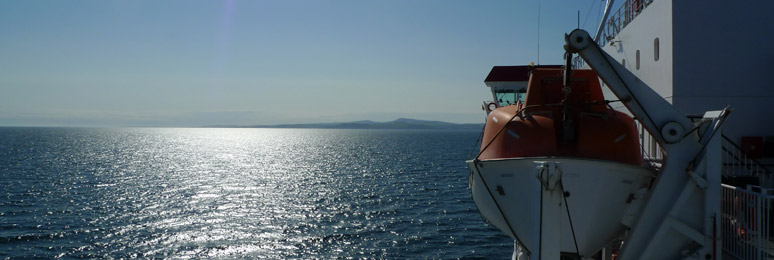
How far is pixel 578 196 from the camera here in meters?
7.73

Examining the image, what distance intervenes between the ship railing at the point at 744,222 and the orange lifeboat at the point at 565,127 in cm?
157

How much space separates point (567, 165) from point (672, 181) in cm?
167

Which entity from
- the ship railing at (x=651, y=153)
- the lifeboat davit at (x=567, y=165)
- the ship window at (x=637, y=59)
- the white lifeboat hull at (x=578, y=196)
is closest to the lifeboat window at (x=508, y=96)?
the ship window at (x=637, y=59)

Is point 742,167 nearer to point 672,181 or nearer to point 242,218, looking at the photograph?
point 672,181

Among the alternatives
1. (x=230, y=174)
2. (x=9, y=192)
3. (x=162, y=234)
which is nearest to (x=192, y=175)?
(x=230, y=174)

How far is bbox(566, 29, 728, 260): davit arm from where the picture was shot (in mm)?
7457

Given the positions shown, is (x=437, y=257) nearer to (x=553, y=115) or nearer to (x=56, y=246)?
(x=553, y=115)

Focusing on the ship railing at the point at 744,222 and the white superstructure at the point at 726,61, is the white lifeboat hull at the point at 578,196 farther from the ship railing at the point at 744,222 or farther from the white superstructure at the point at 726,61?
the white superstructure at the point at 726,61

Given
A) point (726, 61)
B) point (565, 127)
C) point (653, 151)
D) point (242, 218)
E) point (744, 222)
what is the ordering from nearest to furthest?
point (744, 222) < point (565, 127) < point (726, 61) < point (653, 151) < point (242, 218)

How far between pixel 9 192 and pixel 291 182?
2174 cm

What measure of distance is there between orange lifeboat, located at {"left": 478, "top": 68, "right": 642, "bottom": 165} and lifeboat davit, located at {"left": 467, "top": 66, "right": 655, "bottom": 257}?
2 centimetres

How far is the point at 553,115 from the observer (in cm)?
894

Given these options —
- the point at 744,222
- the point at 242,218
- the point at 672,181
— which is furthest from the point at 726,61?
the point at 242,218

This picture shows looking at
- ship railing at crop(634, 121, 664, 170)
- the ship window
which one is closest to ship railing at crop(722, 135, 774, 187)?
ship railing at crop(634, 121, 664, 170)
